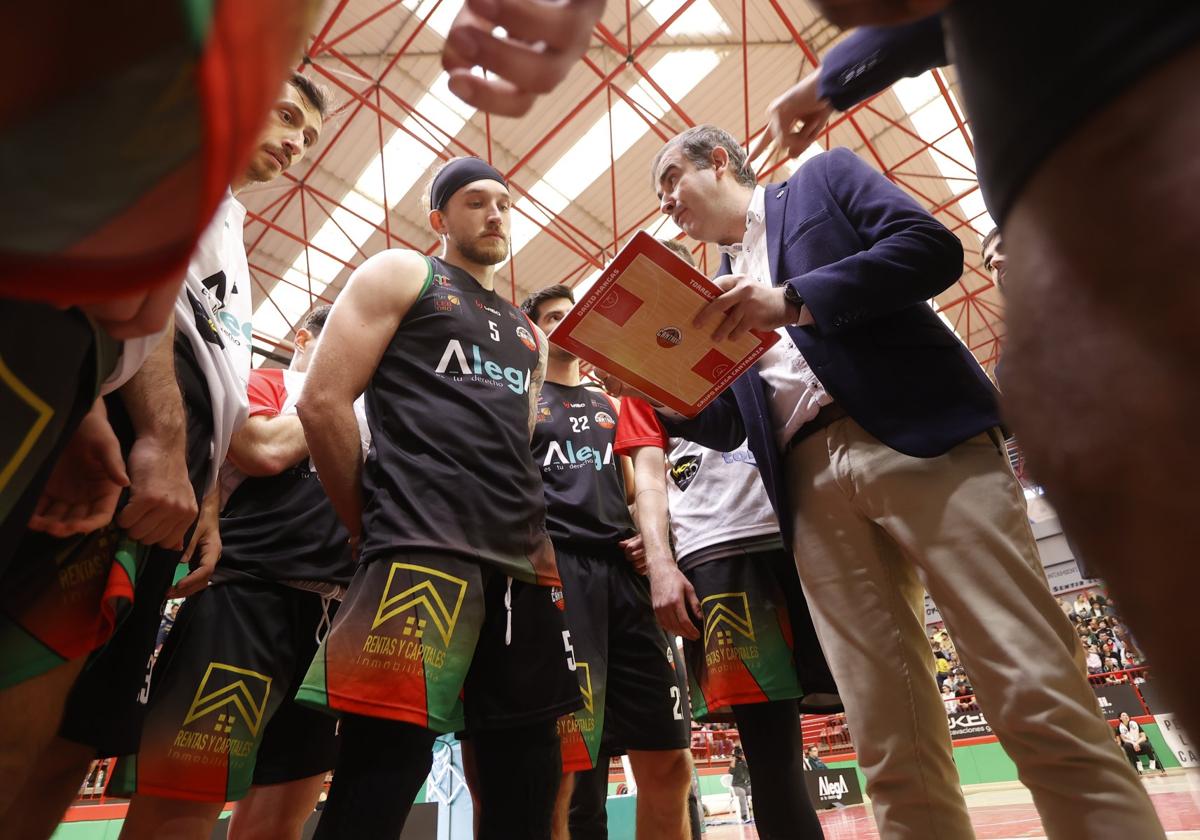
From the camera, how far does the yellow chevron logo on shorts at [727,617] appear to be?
193 cm

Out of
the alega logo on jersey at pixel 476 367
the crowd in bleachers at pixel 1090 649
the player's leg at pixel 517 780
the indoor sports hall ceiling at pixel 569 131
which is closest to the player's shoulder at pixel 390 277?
the alega logo on jersey at pixel 476 367

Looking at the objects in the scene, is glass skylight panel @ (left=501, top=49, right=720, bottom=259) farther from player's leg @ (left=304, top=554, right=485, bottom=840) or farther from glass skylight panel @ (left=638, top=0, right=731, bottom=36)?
player's leg @ (left=304, top=554, right=485, bottom=840)

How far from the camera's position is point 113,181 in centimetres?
32

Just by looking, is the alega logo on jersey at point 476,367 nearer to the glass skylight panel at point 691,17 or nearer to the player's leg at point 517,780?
the player's leg at point 517,780

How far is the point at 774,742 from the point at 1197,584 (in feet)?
5.47

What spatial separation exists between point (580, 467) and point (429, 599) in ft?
3.85

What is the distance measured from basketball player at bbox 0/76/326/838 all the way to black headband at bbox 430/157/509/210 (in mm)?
527

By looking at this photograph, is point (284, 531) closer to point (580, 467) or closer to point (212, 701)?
point (212, 701)

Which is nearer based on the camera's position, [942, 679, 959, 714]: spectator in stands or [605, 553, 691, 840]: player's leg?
[605, 553, 691, 840]: player's leg

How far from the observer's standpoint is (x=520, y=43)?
48cm

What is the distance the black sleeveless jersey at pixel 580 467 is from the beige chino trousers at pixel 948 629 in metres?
0.84

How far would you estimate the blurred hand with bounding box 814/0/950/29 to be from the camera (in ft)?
1.27

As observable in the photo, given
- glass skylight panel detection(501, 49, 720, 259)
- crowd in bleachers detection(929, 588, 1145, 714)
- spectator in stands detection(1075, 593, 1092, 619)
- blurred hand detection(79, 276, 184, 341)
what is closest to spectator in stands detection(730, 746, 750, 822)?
crowd in bleachers detection(929, 588, 1145, 714)

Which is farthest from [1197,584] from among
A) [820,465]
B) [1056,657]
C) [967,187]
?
[967,187]
